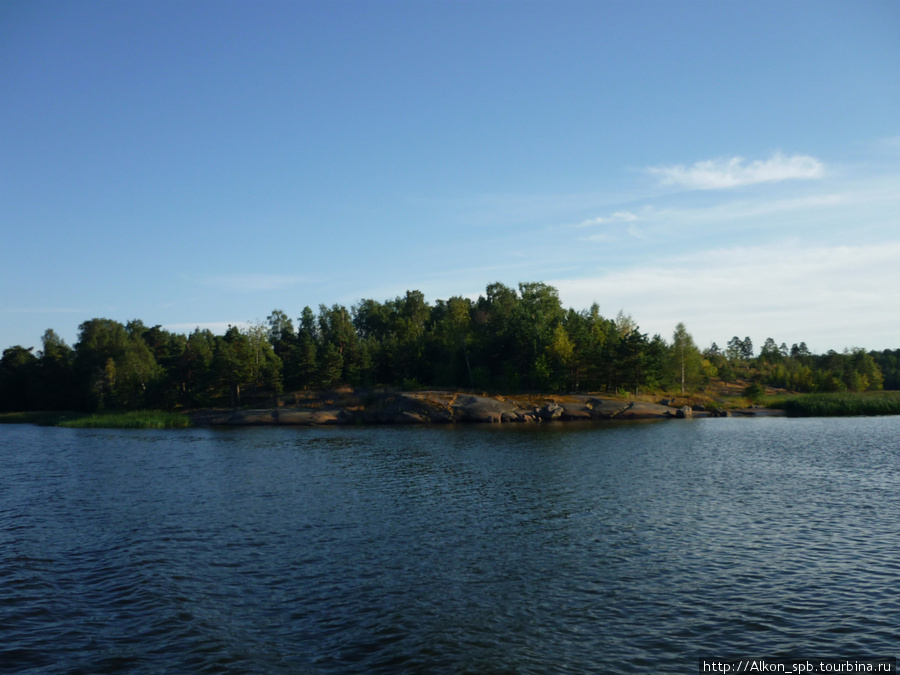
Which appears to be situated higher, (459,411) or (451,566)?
(459,411)

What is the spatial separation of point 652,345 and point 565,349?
626 inches

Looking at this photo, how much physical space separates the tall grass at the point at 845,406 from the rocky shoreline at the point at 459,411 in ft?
13.5

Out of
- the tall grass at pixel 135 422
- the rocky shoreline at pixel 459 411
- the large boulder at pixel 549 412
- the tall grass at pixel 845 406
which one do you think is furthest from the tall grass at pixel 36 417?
the tall grass at pixel 845 406

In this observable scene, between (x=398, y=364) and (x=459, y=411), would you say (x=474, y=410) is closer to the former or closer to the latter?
(x=459, y=411)

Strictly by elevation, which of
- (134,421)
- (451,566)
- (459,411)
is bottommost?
(451,566)

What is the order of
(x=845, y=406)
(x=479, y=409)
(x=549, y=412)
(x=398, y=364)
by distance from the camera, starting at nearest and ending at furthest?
(x=549, y=412)
(x=479, y=409)
(x=845, y=406)
(x=398, y=364)

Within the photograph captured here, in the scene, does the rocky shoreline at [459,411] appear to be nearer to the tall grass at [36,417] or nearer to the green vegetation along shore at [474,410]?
the green vegetation along shore at [474,410]

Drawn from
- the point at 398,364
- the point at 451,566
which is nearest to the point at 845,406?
the point at 398,364

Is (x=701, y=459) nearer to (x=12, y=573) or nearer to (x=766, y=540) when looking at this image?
(x=766, y=540)

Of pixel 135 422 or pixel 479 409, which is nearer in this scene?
pixel 479 409

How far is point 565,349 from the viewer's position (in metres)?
97.4

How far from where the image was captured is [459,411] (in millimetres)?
87125

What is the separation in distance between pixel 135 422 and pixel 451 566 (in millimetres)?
85379

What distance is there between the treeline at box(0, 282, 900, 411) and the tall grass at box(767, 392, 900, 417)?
22746 mm
